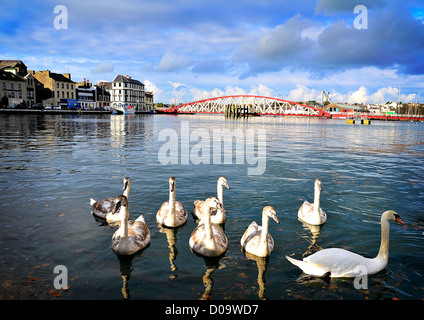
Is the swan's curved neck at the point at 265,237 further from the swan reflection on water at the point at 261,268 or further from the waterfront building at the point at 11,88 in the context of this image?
the waterfront building at the point at 11,88

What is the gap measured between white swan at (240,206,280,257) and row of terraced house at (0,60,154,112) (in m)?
103

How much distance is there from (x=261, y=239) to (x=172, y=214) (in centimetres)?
316

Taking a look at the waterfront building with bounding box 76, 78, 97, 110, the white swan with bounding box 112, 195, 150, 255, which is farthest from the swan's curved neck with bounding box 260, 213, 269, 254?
the waterfront building with bounding box 76, 78, 97, 110

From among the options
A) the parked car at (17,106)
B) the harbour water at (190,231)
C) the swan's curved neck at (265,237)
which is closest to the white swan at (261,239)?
the swan's curved neck at (265,237)

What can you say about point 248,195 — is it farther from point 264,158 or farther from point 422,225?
point 264,158

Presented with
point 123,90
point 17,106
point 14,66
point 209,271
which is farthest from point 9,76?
point 209,271

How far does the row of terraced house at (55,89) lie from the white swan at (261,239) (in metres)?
103

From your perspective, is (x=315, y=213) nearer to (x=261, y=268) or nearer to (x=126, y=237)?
(x=261, y=268)

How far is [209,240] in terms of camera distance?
27.3 ft

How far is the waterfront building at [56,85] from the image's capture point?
114925 millimetres
